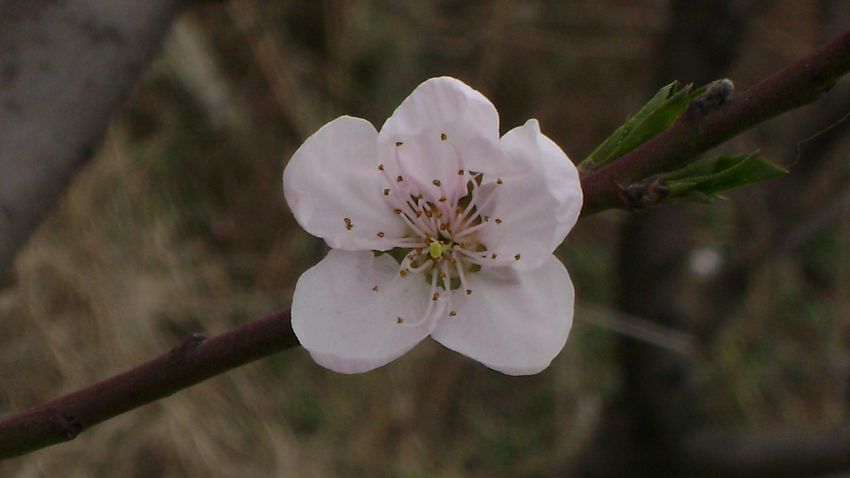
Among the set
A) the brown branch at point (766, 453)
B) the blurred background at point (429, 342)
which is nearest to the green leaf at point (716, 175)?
the blurred background at point (429, 342)

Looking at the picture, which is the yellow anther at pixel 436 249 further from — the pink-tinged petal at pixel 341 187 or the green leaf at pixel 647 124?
the green leaf at pixel 647 124

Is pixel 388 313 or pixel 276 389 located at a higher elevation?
pixel 388 313

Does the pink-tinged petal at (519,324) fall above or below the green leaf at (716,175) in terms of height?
below

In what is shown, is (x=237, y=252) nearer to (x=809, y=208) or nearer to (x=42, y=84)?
(x=809, y=208)

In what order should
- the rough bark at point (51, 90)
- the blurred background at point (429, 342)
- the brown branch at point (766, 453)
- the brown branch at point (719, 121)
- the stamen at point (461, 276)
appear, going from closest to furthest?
the brown branch at point (719, 121) < the stamen at point (461, 276) < the rough bark at point (51, 90) < the brown branch at point (766, 453) < the blurred background at point (429, 342)

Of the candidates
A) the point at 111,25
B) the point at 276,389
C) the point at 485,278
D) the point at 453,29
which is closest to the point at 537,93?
the point at 453,29

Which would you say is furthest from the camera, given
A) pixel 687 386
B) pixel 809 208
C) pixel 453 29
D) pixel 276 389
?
pixel 453 29

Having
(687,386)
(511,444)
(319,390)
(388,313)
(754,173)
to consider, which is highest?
(754,173)

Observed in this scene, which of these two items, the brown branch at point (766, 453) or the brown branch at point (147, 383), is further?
the brown branch at point (766, 453)
